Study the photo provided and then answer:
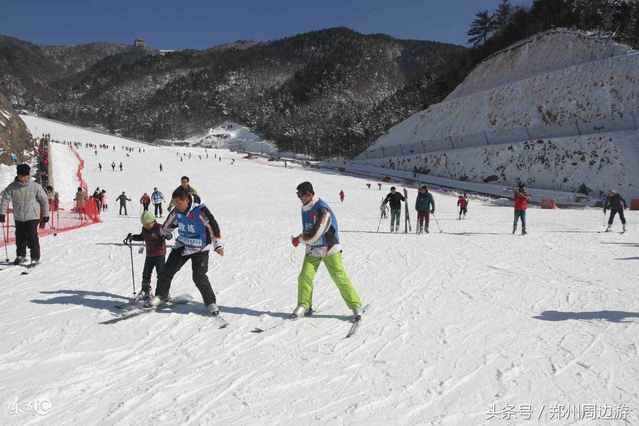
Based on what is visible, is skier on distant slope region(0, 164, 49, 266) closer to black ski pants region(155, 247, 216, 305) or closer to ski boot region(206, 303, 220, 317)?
black ski pants region(155, 247, 216, 305)

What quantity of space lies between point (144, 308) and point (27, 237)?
3788 millimetres

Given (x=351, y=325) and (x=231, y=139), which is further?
(x=231, y=139)

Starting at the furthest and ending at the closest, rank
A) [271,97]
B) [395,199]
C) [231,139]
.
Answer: [271,97] < [231,139] < [395,199]

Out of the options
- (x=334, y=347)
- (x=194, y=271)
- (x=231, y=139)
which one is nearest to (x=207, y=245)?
(x=194, y=271)

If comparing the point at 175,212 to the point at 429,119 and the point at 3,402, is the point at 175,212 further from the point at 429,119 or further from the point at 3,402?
the point at 429,119

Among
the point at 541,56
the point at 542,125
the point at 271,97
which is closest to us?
the point at 542,125

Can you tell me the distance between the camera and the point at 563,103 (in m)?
43.4

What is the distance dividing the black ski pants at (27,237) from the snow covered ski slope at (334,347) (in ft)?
1.27

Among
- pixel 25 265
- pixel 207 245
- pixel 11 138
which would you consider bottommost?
pixel 25 265

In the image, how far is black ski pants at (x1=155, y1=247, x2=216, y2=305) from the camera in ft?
16.8

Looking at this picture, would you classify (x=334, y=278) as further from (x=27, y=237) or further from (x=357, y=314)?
(x=27, y=237)

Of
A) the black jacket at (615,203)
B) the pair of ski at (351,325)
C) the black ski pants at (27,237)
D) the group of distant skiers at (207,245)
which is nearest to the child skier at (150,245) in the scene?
the group of distant skiers at (207,245)

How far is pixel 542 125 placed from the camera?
44.5 meters

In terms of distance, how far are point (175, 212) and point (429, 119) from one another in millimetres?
58160
